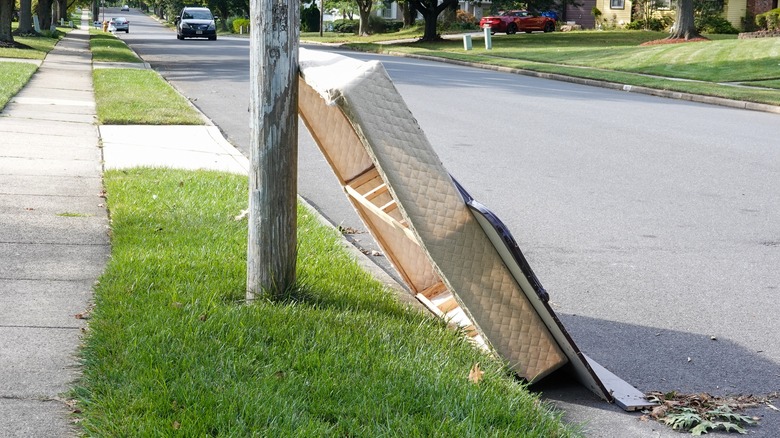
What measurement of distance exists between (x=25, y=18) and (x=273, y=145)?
40.0 metres

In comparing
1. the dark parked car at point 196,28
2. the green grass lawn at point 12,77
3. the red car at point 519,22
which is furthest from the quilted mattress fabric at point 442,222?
the red car at point 519,22

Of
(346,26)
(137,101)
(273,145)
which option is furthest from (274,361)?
(346,26)

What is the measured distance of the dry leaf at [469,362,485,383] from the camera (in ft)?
13.3

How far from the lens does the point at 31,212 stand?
7.25 meters

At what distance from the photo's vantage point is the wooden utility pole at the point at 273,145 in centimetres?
473

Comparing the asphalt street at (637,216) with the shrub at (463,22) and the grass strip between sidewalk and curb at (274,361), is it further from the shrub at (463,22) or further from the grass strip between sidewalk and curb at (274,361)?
the shrub at (463,22)

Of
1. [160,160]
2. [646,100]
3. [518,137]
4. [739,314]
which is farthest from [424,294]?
[646,100]

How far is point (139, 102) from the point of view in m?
15.1

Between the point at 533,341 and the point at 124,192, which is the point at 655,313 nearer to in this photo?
the point at 533,341

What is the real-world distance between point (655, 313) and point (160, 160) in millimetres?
5955

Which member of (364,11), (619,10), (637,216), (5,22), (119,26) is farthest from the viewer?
(119,26)

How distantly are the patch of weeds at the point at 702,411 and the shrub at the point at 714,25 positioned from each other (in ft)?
154

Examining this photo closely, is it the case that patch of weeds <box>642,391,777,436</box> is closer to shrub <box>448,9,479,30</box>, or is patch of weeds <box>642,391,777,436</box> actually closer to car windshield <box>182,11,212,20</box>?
car windshield <box>182,11,212,20</box>

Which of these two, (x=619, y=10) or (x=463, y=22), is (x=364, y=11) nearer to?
(x=463, y=22)
